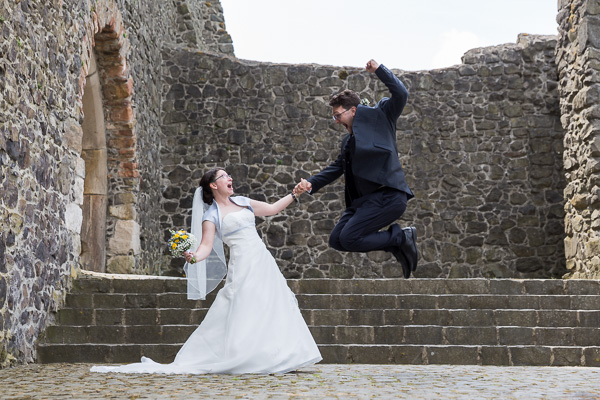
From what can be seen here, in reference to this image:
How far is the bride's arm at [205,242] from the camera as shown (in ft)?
16.7

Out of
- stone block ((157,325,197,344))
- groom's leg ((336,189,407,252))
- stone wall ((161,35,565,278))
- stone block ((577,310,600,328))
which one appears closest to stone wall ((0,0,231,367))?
stone block ((157,325,197,344))

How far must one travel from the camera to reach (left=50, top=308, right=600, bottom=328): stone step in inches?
259

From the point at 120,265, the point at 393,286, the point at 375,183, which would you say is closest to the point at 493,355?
the point at 393,286

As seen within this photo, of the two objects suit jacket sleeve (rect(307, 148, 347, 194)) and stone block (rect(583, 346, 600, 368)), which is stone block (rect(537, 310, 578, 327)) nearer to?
stone block (rect(583, 346, 600, 368))

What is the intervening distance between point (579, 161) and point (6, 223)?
7.41 metres

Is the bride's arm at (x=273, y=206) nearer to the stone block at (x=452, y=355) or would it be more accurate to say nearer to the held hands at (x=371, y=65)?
the held hands at (x=371, y=65)

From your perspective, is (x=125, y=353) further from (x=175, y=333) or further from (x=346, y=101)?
(x=346, y=101)

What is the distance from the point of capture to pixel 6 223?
561 cm

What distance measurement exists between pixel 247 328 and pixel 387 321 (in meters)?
1.99

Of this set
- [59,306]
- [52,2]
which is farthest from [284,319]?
[52,2]

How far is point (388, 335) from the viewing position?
6.44 m

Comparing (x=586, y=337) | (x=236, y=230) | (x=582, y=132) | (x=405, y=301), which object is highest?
(x=582, y=132)

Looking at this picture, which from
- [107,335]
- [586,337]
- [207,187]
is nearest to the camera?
[207,187]

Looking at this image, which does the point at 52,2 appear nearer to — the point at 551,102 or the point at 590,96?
the point at 590,96
